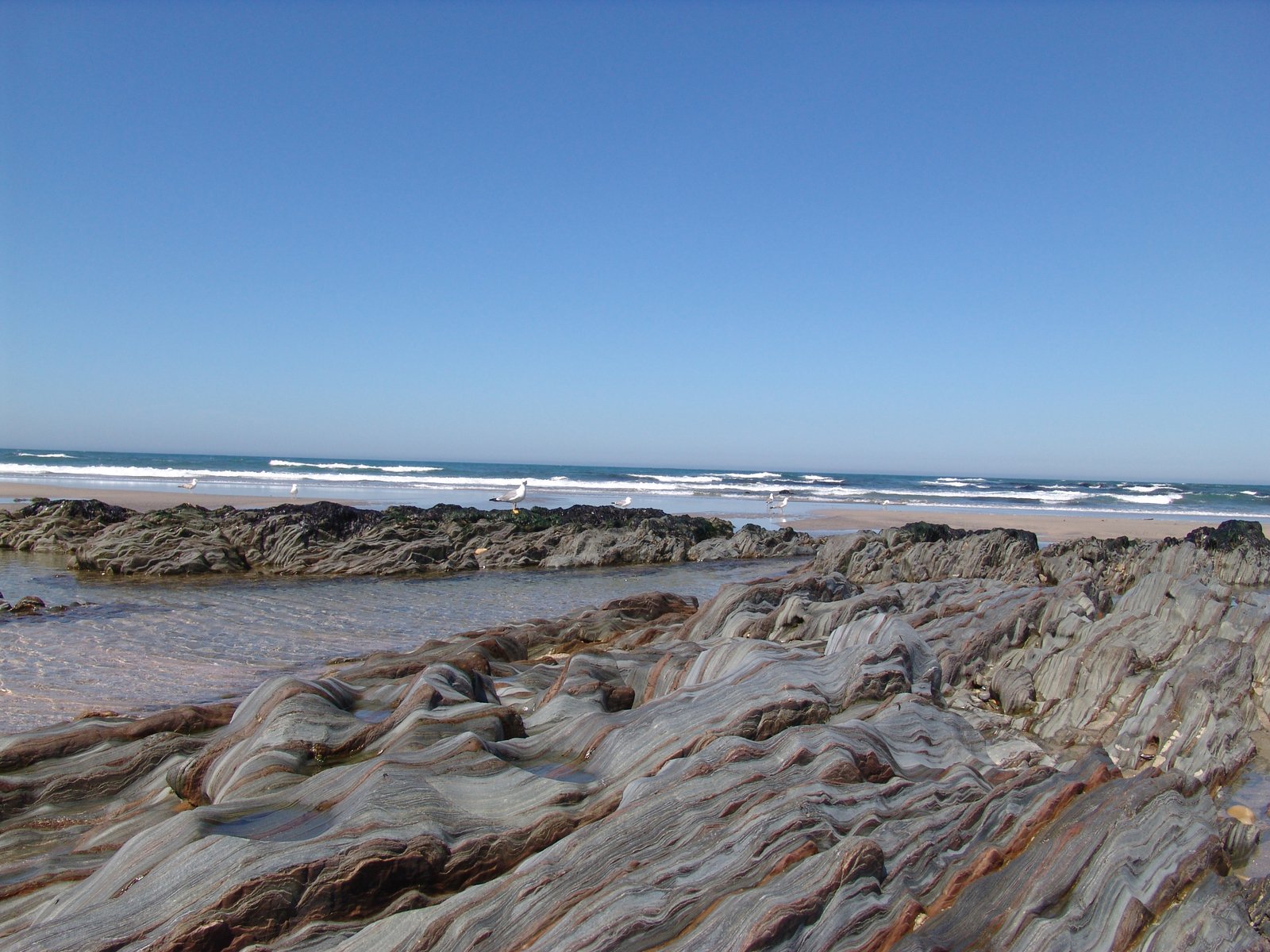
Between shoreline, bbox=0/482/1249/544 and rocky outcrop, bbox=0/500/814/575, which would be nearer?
rocky outcrop, bbox=0/500/814/575

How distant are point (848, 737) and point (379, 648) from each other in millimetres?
7286

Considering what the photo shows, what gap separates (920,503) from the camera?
47.9 metres

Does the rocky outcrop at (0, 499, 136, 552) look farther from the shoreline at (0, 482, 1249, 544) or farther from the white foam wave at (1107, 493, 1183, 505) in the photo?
the white foam wave at (1107, 493, 1183, 505)

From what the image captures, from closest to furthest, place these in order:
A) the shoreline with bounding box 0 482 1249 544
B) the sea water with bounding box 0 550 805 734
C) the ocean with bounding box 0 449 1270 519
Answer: the sea water with bounding box 0 550 805 734 → the shoreline with bounding box 0 482 1249 544 → the ocean with bounding box 0 449 1270 519

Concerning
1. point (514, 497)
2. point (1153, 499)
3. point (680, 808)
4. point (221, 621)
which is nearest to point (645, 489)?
point (514, 497)

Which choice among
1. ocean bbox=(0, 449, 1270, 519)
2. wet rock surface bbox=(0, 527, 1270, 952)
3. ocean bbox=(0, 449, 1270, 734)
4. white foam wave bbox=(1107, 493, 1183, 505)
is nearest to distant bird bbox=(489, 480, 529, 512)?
ocean bbox=(0, 449, 1270, 519)

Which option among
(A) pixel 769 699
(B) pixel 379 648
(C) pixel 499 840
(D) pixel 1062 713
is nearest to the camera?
(C) pixel 499 840

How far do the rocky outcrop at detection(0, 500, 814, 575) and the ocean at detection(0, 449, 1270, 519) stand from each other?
1470 cm

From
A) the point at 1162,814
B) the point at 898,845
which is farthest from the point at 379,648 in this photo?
the point at 1162,814

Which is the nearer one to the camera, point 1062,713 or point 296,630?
point 1062,713

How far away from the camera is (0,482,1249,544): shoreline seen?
29141 mm

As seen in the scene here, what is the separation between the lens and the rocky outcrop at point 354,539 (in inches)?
643

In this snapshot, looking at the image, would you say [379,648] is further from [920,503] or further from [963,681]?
[920,503]

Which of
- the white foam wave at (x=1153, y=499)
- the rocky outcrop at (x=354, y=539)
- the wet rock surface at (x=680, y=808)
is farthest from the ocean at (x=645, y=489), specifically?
the wet rock surface at (x=680, y=808)
